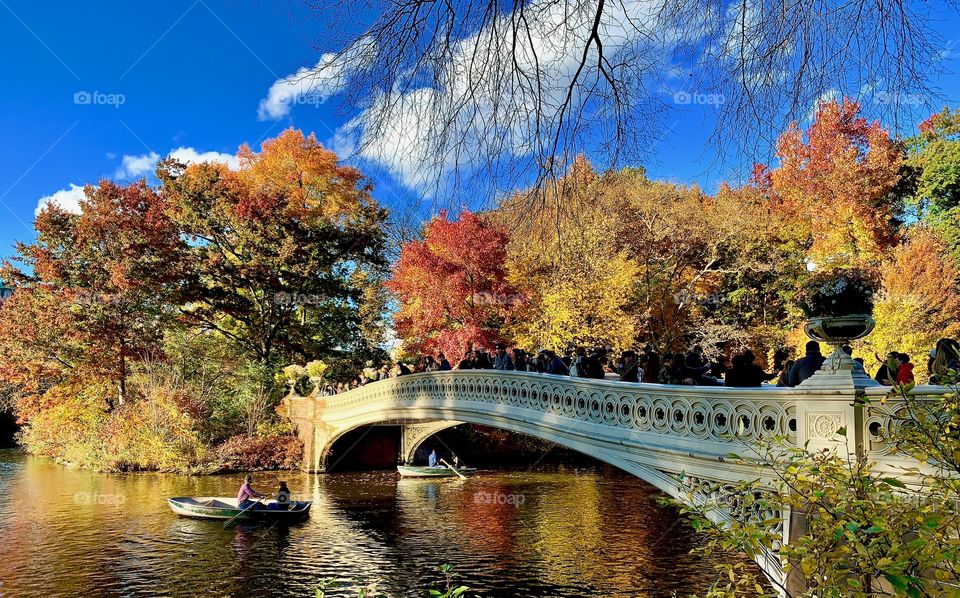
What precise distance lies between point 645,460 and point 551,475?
16723 mm

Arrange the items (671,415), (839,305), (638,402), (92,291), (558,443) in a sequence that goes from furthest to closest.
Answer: (92,291)
(558,443)
(638,402)
(671,415)
(839,305)

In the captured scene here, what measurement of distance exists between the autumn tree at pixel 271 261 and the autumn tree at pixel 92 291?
4.36 ft

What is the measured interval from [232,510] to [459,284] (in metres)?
10.9

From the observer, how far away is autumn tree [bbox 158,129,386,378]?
93.2ft

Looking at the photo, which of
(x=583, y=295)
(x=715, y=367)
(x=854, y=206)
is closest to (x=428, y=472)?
(x=583, y=295)

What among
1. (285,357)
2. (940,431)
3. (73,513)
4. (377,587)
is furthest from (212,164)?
(940,431)

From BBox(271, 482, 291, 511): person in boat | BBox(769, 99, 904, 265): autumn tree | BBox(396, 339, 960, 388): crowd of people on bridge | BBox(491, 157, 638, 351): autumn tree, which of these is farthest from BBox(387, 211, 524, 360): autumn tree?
BBox(769, 99, 904, 265): autumn tree

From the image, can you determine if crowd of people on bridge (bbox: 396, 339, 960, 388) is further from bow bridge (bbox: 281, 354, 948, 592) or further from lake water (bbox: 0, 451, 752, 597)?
lake water (bbox: 0, 451, 752, 597)

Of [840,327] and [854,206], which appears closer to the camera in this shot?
[840,327]

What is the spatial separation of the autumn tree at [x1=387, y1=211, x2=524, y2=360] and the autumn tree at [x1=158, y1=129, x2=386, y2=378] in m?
6.31

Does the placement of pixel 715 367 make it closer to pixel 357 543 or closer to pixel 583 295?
pixel 357 543

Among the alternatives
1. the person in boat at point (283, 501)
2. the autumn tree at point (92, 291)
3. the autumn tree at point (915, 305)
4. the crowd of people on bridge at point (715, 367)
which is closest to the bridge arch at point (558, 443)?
the crowd of people on bridge at point (715, 367)

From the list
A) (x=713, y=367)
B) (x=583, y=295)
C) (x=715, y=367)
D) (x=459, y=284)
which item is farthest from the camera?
(x=459, y=284)

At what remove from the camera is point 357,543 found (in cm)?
1586
